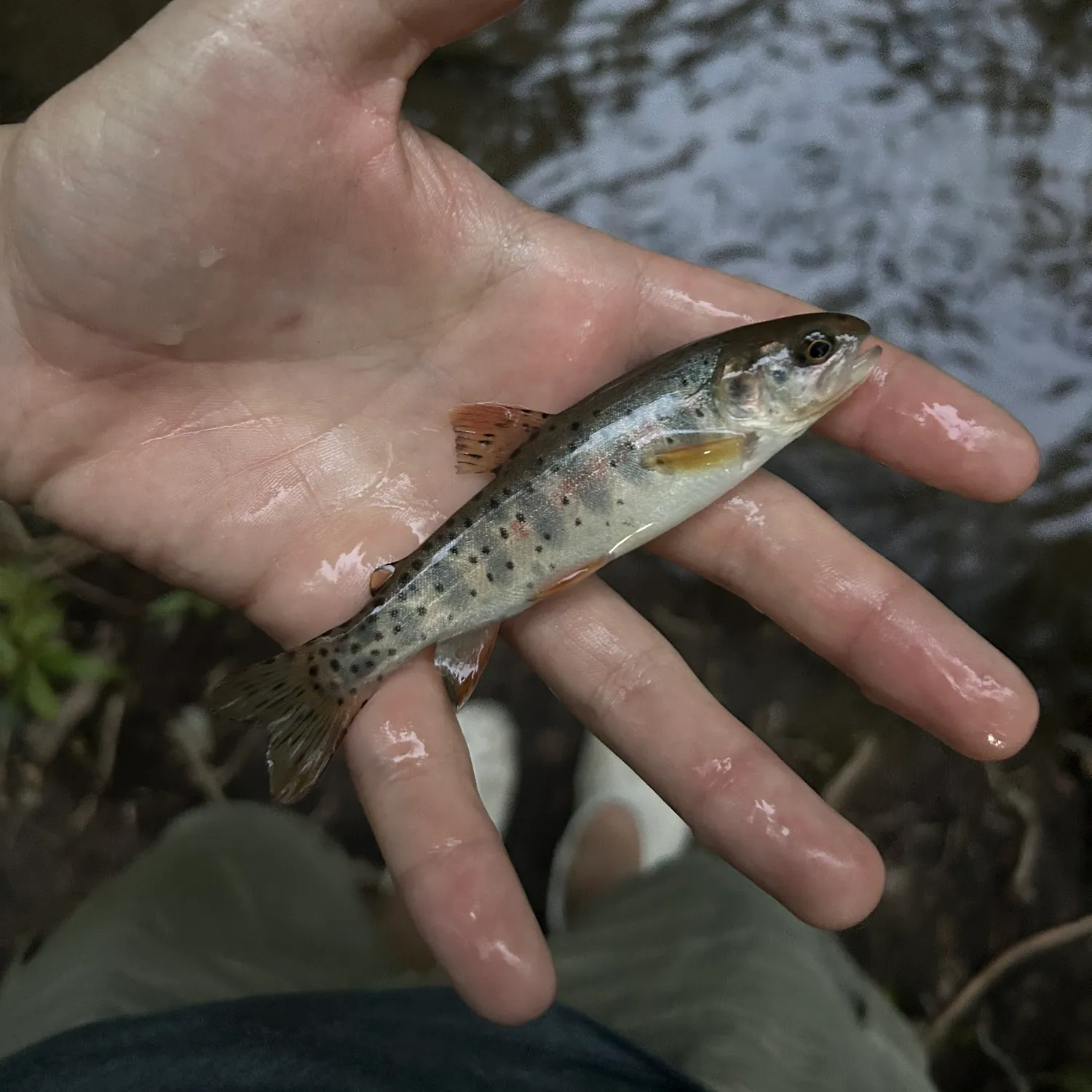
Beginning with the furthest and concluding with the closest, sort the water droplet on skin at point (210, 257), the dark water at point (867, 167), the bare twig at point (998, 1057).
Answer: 1. the dark water at point (867, 167)
2. the bare twig at point (998, 1057)
3. the water droplet on skin at point (210, 257)

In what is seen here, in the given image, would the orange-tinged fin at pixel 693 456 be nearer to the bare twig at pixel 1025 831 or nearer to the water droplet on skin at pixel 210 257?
the water droplet on skin at pixel 210 257

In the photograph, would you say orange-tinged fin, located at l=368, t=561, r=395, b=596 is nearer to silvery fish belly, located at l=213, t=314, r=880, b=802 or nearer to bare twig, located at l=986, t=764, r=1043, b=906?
silvery fish belly, located at l=213, t=314, r=880, b=802

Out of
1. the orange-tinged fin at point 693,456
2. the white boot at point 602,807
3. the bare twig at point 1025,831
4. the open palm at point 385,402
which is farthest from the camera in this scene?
the white boot at point 602,807

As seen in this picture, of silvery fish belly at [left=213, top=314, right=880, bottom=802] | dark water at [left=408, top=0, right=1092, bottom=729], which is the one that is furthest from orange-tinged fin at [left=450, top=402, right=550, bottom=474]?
dark water at [left=408, top=0, right=1092, bottom=729]

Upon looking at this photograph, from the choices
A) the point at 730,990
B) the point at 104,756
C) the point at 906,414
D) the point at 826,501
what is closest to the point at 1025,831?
the point at 826,501

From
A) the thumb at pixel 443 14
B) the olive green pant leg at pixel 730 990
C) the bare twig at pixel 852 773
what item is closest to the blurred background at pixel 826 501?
the bare twig at pixel 852 773

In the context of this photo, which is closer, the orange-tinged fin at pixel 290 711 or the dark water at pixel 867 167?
the orange-tinged fin at pixel 290 711
